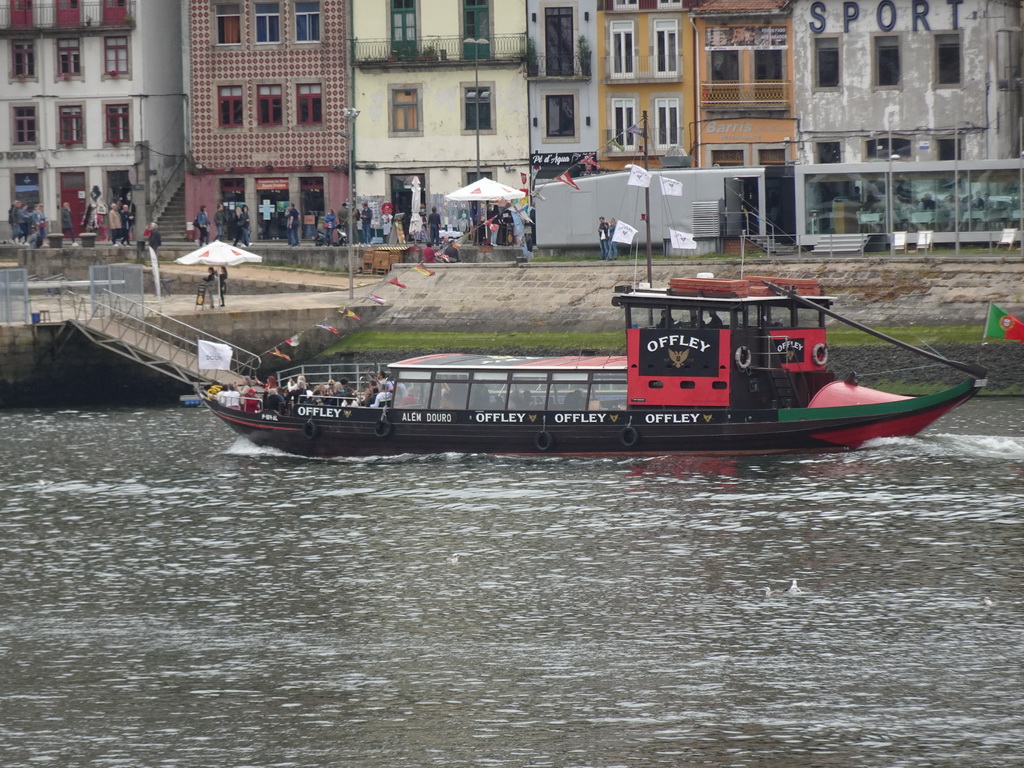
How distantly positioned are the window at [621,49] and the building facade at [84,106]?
21451 mm

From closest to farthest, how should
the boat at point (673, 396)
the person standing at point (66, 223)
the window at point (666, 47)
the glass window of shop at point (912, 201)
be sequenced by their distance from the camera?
the boat at point (673, 396) → the glass window of shop at point (912, 201) → the window at point (666, 47) → the person standing at point (66, 223)

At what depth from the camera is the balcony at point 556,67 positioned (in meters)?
75.9

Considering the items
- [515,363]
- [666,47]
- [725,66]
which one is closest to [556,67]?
[666,47]

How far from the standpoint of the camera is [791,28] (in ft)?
241

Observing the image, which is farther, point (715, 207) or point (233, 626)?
point (715, 207)

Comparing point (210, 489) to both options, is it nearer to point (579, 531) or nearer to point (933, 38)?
point (579, 531)

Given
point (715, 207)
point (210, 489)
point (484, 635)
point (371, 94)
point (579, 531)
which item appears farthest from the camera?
point (371, 94)

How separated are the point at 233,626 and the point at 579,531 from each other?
8.75 m

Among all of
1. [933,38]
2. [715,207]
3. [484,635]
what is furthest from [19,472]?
[933,38]

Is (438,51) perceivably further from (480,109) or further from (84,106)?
(84,106)

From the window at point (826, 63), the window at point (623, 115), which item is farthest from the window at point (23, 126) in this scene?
the window at point (826, 63)

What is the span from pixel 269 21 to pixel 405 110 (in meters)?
7.64

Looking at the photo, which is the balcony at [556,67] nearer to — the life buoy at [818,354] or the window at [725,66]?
the window at [725,66]

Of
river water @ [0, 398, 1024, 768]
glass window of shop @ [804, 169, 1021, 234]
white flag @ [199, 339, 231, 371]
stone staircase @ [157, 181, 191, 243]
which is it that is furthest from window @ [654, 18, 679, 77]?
river water @ [0, 398, 1024, 768]
